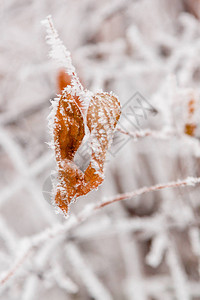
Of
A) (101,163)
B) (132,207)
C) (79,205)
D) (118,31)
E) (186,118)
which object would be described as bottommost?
(101,163)

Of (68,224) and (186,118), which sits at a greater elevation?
(186,118)

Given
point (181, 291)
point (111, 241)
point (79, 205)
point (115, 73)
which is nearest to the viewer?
point (181, 291)

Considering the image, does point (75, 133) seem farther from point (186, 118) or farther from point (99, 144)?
point (186, 118)

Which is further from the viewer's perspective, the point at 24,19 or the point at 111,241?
the point at 111,241

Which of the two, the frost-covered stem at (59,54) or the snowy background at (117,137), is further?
the snowy background at (117,137)

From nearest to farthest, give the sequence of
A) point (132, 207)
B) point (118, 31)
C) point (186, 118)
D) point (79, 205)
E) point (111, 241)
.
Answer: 1. point (186, 118)
2. point (132, 207)
3. point (118, 31)
4. point (79, 205)
5. point (111, 241)

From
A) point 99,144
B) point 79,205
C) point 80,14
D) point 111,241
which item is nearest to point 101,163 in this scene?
point 99,144

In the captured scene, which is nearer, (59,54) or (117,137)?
(59,54)

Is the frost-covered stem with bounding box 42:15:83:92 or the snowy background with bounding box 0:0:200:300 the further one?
the snowy background with bounding box 0:0:200:300
